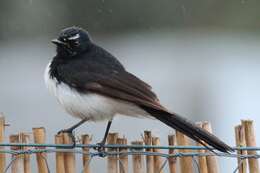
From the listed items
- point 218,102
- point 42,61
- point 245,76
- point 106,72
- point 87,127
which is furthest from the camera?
point 42,61

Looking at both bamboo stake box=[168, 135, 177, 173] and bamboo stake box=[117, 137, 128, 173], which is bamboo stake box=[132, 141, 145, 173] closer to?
bamboo stake box=[117, 137, 128, 173]

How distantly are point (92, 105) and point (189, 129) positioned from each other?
3.20 ft

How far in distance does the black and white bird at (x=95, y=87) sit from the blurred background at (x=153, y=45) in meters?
6.57

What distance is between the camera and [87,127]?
11969 mm

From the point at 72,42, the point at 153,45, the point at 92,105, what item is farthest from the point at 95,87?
the point at 153,45

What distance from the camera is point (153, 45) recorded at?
49.8 ft

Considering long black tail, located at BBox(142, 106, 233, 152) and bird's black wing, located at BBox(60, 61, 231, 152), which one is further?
bird's black wing, located at BBox(60, 61, 231, 152)

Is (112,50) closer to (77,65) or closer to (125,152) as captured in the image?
(77,65)

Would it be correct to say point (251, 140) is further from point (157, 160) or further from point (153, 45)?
point (153, 45)

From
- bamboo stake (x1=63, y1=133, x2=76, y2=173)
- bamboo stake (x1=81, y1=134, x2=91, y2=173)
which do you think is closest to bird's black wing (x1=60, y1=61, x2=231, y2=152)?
bamboo stake (x1=81, y1=134, x2=91, y2=173)

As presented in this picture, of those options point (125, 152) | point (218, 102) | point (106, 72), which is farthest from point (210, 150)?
point (218, 102)

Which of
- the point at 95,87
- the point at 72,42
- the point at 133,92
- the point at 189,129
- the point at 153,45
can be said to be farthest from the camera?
the point at 153,45

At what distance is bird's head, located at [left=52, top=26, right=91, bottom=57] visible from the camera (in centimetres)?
640

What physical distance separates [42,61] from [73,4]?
49.0 inches
